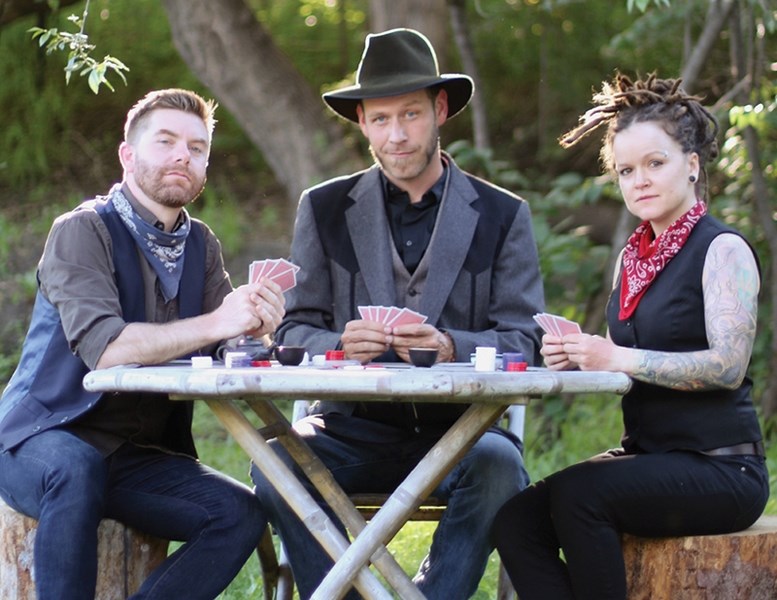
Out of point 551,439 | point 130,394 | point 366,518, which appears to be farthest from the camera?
point 551,439

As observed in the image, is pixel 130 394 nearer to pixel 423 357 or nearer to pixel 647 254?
pixel 423 357

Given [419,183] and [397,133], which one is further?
[419,183]

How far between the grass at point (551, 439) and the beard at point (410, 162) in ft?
5.61

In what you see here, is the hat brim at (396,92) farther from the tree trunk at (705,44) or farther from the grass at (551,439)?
the tree trunk at (705,44)

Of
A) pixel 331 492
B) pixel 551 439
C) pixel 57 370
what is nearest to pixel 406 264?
pixel 331 492

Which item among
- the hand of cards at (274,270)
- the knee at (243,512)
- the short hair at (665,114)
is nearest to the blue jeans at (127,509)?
the knee at (243,512)

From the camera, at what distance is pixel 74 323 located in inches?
133

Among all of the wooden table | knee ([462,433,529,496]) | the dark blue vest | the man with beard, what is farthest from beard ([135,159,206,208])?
knee ([462,433,529,496])

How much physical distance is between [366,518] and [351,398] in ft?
3.54

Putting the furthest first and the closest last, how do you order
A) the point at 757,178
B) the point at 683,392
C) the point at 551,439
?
the point at 551,439 → the point at 757,178 → the point at 683,392

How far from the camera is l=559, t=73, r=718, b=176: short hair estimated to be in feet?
11.3

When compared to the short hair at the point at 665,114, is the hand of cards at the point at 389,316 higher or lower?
lower

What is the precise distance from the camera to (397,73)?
4.19 meters

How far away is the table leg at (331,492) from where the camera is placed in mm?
3279
